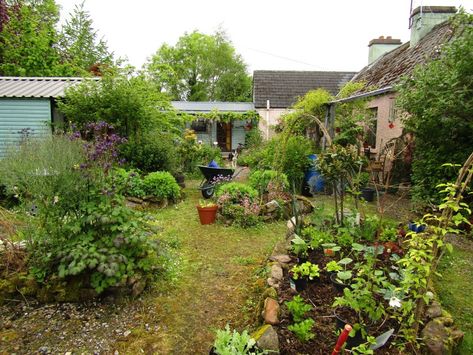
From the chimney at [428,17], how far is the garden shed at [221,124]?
8459mm

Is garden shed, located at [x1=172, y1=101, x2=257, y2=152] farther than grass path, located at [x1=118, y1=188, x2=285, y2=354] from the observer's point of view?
Yes

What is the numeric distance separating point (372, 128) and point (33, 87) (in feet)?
34.8

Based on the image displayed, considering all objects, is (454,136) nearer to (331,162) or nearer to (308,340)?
(331,162)

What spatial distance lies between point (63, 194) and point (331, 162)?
301 centimetres

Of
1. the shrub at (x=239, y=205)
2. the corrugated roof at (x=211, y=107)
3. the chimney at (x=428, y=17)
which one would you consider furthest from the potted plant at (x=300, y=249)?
the corrugated roof at (x=211, y=107)

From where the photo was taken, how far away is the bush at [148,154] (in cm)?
779

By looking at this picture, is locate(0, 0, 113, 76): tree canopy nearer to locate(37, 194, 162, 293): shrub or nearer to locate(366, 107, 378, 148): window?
locate(366, 107, 378, 148): window

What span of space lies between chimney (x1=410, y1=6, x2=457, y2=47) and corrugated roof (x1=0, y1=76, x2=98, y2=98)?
1086 centimetres

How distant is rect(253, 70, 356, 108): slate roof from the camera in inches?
701

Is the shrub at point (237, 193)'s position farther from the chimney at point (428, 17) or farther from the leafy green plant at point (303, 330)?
the chimney at point (428, 17)

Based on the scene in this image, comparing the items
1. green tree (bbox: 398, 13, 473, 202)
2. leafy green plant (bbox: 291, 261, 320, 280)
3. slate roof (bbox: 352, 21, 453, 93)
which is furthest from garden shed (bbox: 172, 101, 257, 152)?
leafy green plant (bbox: 291, 261, 320, 280)

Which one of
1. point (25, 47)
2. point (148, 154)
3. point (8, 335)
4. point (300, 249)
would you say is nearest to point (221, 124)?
point (25, 47)

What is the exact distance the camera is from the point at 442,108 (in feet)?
16.1

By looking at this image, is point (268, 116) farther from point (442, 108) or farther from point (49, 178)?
point (49, 178)
